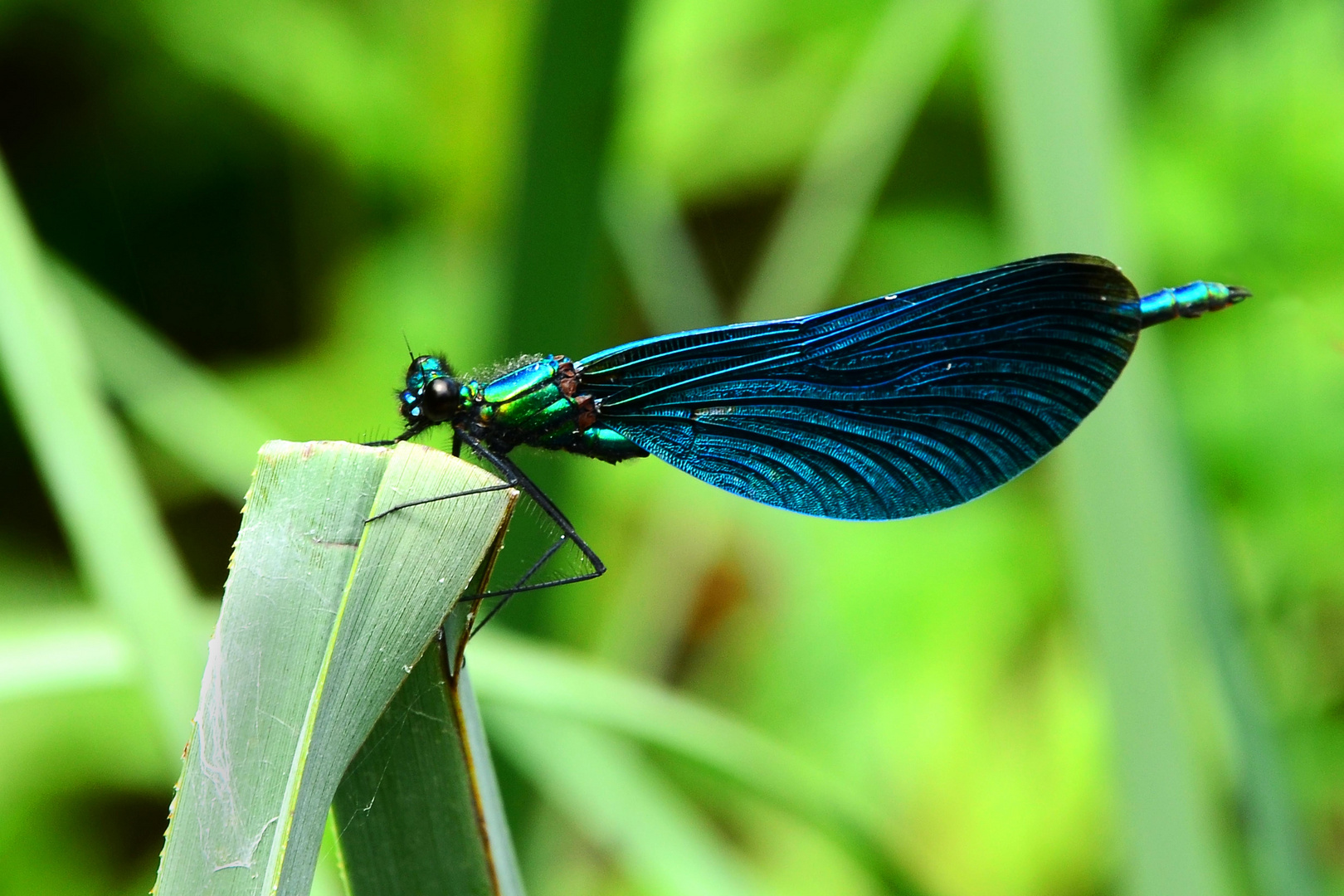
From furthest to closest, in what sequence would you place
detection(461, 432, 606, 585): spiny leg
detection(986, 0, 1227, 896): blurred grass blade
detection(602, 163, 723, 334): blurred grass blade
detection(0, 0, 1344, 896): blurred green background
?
detection(602, 163, 723, 334): blurred grass blade → detection(0, 0, 1344, 896): blurred green background → detection(461, 432, 606, 585): spiny leg → detection(986, 0, 1227, 896): blurred grass blade

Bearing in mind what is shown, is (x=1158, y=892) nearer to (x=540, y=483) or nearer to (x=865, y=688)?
(x=540, y=483)

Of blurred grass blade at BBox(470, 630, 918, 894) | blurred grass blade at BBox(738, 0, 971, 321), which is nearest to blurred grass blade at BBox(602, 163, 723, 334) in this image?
blurred grass blade at BBox(738, 0, 971, 321)

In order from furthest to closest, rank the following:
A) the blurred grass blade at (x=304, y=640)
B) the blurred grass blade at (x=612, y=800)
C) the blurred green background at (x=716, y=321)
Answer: the blurred green background at (x=716, y=321) → the blurred grass blade at (x=612, y=800) → the blurred grass blade at (x=304, y=640)

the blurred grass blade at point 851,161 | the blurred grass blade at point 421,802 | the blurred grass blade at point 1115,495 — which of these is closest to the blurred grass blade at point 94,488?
the blurred grass blade at point 421,802

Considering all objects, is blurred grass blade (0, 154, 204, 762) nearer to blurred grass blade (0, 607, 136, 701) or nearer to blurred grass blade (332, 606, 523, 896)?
blurred grass blade (0, 607, 136, 701)

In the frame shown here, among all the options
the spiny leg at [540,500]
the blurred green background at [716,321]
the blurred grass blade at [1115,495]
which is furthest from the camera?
the blurred green background at [716,321]

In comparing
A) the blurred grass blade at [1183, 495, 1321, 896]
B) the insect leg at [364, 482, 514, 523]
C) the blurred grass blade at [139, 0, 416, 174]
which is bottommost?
the blurred grass blade at [1183, 495, 1321, 896]

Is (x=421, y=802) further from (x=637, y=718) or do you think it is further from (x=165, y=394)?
(x=165, y=394)

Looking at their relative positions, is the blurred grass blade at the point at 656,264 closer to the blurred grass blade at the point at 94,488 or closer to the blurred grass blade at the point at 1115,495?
the blurred grass blade at the point at 1115,495
